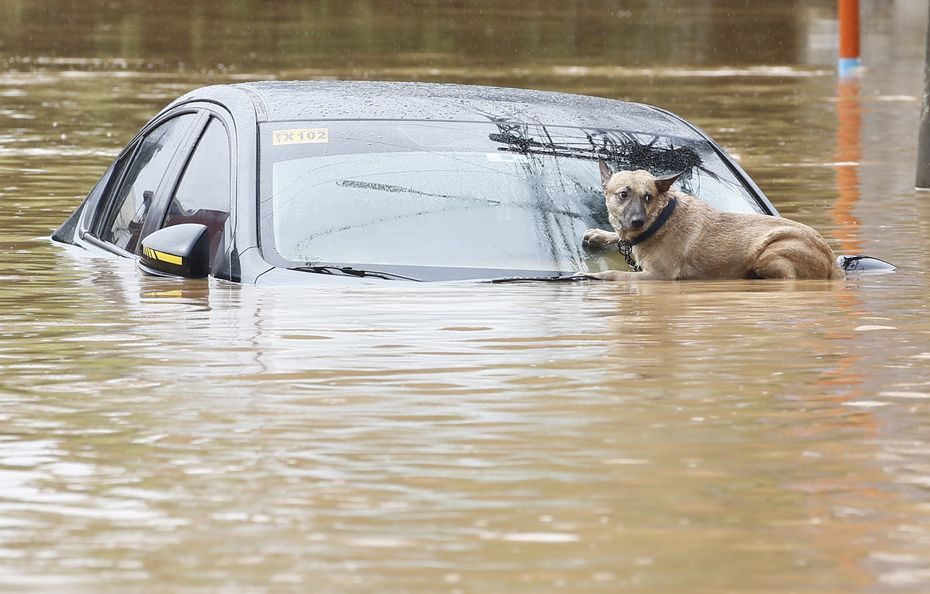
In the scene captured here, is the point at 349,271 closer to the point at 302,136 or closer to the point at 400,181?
the point at 400,181

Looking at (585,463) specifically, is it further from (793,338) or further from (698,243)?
(698,243)

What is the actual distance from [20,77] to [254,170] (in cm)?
2148

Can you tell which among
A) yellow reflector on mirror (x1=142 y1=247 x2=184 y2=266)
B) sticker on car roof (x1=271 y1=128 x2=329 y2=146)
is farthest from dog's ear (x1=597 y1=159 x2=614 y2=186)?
yellow reflector on mirror (x1=142 y1=247 x2=184 y2=266)

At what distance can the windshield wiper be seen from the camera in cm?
812

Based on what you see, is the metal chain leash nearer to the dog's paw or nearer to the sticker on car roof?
the dog's paw

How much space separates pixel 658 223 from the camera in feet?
28.8

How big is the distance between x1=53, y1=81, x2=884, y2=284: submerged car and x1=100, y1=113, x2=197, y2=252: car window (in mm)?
58

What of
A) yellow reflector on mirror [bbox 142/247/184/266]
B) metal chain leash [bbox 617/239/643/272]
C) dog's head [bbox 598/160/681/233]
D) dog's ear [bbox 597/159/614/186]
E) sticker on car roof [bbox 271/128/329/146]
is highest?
sticker on car roof [bbox 271/128/329/146]

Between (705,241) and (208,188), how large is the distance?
184 centimetres

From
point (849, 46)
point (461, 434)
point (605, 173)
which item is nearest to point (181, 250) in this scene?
point (605, 173)

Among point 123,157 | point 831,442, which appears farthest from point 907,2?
point 831,442

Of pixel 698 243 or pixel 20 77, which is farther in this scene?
pixel 20 77

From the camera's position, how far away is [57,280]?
9.58 meters

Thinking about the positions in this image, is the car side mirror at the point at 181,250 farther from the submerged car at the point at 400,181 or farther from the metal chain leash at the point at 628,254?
→ the metal chain leash at the point at 628,254
